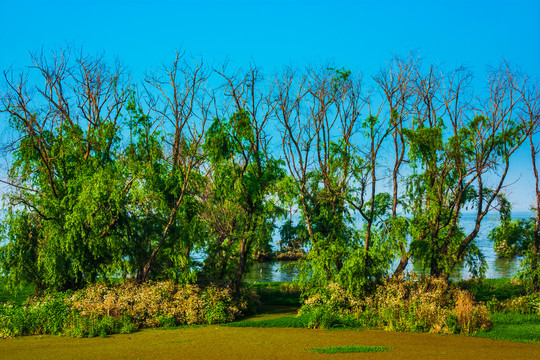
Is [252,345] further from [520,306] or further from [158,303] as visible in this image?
[520,306]

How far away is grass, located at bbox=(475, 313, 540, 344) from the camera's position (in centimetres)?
1338

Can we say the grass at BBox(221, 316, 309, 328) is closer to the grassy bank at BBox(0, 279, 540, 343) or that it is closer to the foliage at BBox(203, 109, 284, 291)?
the grassy bank at BBox(0, 279, 540, 343)

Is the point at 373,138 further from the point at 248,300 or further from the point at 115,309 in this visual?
the point at 115,309

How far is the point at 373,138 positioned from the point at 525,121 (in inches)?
285

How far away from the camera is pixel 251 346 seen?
41.3ft

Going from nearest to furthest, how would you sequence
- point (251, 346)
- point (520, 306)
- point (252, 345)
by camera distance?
1. point (251, 346)
2. point (252, 345)
3. point (520, 306)

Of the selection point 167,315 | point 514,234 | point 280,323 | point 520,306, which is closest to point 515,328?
point 520,306

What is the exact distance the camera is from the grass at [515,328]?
13383 millimetres

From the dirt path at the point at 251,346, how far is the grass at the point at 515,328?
28.3 inches

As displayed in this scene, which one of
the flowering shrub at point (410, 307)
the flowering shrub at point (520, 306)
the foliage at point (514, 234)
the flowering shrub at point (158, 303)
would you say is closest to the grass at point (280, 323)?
the flowering shrub at point (410, 307)

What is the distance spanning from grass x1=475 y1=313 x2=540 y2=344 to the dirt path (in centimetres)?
72

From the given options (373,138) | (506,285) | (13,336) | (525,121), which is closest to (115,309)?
(13,336)

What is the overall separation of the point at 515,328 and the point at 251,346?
8579 mm

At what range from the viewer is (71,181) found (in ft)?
66.3
